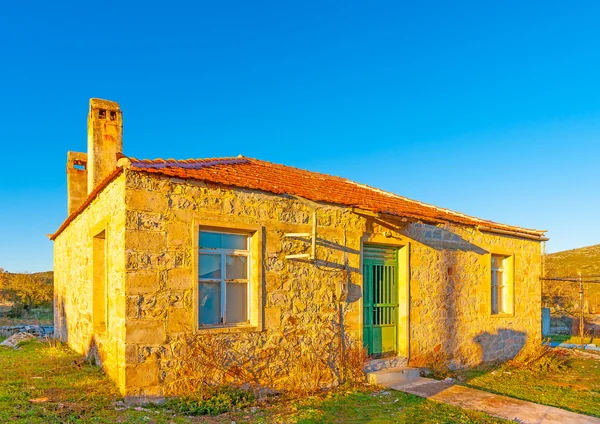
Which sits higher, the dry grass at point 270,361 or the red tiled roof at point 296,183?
the red tiled roof at point 296,183

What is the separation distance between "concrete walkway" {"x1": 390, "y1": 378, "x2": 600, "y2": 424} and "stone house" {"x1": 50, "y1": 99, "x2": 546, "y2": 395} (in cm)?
101

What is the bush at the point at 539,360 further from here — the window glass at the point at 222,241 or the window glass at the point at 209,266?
the window glass at the point at 209,266

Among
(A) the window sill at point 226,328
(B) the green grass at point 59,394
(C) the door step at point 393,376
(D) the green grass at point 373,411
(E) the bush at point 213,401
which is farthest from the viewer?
(C) the door step at point 393,376

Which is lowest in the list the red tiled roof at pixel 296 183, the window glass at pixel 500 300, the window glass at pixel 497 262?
the window glass at pixel 500 300

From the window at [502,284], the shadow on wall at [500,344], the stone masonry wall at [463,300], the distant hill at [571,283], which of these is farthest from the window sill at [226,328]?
the distant hill at [571,283]

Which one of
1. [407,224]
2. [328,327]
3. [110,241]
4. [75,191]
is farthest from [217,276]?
[75,191]

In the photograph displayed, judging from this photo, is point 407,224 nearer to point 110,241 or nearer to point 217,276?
point 217,276

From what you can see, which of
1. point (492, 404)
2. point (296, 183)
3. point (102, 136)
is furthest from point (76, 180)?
point (492, 404)

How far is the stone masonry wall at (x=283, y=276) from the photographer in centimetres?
614

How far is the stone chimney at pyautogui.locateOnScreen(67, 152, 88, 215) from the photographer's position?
12.4 meters

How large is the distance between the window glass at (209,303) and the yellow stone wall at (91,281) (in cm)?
114

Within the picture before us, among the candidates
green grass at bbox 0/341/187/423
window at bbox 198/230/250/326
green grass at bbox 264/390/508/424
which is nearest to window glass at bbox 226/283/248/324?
window at bbox 198/230/250/326

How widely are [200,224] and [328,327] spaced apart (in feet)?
9.62

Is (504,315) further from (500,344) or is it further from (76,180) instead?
(76,180)
